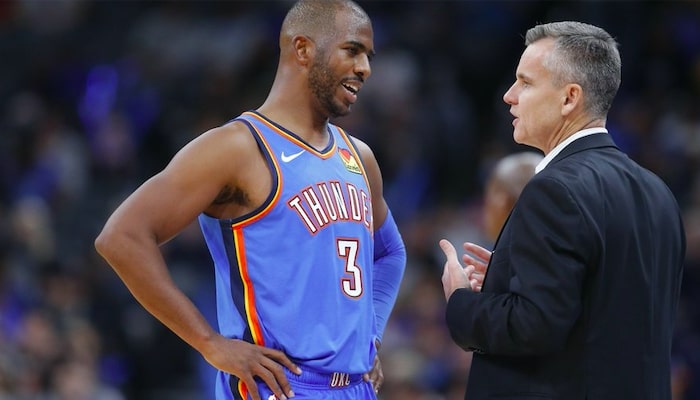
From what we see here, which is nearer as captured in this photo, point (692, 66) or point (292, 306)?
point (292, 306)

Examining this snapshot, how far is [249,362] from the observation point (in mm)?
4211

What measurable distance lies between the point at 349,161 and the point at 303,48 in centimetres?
51

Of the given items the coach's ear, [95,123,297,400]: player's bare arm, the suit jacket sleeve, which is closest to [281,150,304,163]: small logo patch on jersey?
[95,123,297,400]: player's bare arm

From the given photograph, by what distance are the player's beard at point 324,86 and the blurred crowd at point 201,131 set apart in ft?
15.5

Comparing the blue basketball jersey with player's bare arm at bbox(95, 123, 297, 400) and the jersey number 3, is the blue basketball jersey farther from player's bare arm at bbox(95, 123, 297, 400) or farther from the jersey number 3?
player's bare arm at bbox(95, 123, 297, 400)

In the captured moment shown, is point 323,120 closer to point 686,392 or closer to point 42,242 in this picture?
point 686,392

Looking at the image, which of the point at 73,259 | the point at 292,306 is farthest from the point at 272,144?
the point at 73,259

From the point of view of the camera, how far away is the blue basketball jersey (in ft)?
14.1

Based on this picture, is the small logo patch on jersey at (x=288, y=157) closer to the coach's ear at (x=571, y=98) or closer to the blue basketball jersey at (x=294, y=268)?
the blue basketball jersey at (x=294, y=268)

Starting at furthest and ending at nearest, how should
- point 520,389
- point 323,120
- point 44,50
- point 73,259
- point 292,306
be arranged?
1. point 44,50
2. point 73,259
3. point 323,120
4. point 292,306
5. point 520,389

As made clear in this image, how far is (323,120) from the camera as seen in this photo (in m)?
4.66

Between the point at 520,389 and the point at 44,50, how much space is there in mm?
10829

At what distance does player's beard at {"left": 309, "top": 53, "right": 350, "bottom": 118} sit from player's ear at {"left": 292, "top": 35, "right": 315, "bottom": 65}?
1.5 inches

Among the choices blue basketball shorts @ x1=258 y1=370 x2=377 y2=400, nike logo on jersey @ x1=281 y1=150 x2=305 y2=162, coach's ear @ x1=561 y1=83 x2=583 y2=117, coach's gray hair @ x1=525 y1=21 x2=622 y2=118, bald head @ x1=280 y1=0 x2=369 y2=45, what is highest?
bald head @ x1=280 y1=0 x2=369 y2=45
